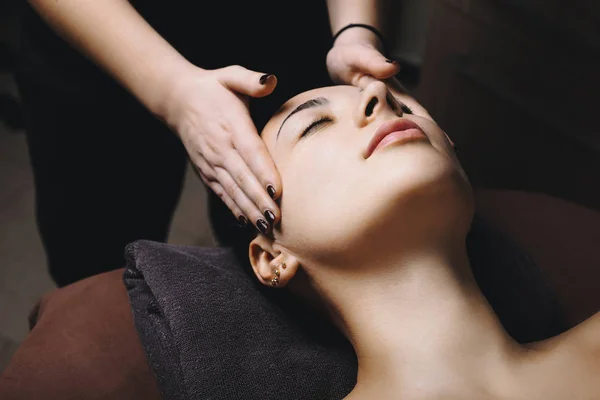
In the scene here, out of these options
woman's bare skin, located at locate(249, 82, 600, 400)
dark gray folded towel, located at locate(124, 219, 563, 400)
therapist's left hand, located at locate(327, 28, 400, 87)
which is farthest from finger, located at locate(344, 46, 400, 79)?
dark gray folded towel, located at locate(124, 219, 563, 400)

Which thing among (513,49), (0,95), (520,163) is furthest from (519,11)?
(0,95)

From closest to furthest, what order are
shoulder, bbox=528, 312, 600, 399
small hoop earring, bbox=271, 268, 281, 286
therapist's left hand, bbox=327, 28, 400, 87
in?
shoulder, bbox=528, 312, 600, 399, small hoop earring, bbox=271, 268, 281, 286, therapist's left hand, bbox=327, 28, 400, 87

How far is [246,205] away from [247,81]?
0.20 meters

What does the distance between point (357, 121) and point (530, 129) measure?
976 millimetres

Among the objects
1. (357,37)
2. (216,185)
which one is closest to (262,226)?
(216,185)

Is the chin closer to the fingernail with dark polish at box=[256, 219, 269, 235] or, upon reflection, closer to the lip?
the lip

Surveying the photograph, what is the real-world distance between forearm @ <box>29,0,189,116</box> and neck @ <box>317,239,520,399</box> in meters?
0.45

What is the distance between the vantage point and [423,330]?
90 centimetres

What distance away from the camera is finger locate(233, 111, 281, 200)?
0.92 m

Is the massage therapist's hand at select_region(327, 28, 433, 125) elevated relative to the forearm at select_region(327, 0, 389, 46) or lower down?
lower down

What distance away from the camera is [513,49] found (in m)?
1.63

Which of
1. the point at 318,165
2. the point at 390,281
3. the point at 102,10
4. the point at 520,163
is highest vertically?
the point at 102,10

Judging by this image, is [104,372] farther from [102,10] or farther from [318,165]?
[102,10]

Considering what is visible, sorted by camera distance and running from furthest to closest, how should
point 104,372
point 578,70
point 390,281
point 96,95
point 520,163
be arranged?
1. point 520,163
2. point 578,70
3. point 96,95
4. point 104,372
5. point 390,281
